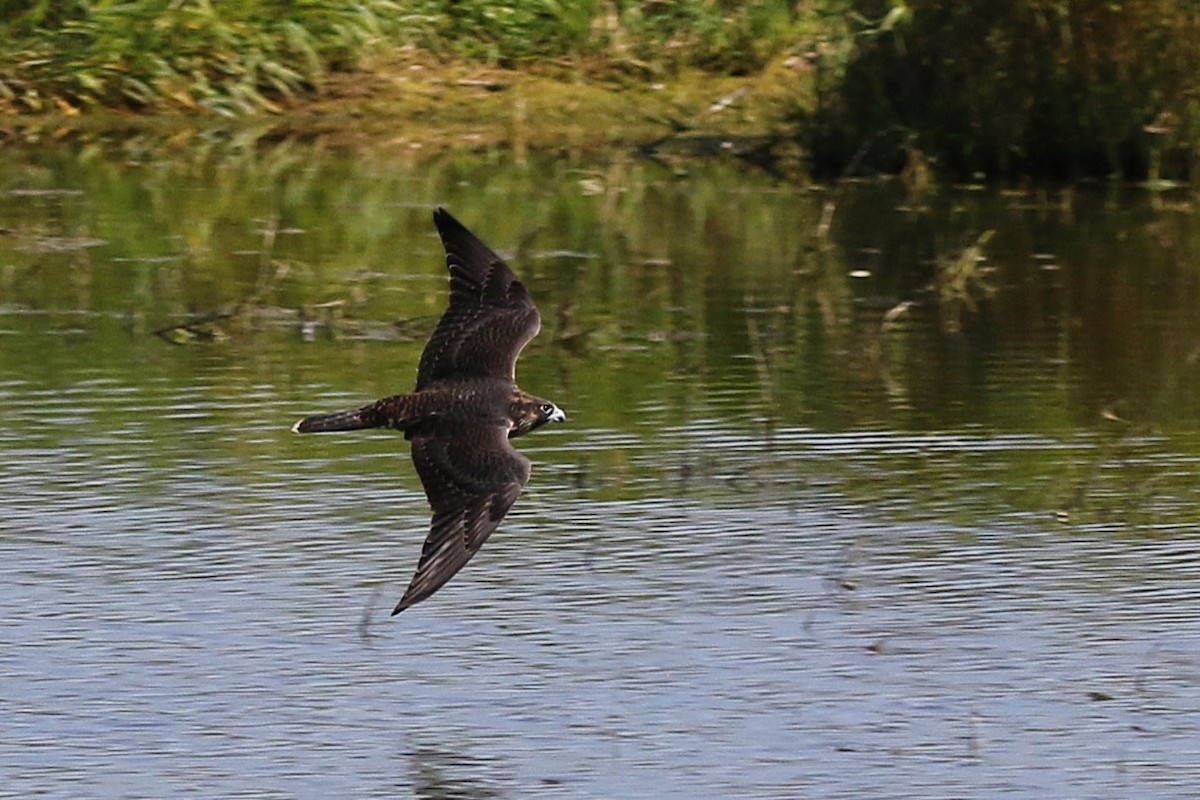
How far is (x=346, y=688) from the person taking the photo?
6926 millimetres

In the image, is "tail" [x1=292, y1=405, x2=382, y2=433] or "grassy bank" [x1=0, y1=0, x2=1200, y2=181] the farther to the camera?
"grassy bank" [x1=0, y1=0, x2=1200, y2=181]

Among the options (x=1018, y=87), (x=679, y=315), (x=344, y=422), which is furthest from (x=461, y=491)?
(x=1018, y=87)

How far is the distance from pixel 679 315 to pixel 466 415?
4.26 metres

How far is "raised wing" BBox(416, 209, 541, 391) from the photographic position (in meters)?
8.31

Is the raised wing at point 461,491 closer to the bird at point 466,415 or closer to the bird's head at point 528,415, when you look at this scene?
the bird at point 466,415

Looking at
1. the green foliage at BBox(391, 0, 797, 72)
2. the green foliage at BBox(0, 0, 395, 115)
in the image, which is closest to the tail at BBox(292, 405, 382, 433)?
the green foliage at BBox(0, 0, 395, 115)

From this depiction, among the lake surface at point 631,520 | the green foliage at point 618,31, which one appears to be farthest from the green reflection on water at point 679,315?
the green foliage at point 618,31

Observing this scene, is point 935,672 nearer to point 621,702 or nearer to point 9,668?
point 621,702

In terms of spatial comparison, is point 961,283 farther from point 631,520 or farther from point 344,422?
point 344,422

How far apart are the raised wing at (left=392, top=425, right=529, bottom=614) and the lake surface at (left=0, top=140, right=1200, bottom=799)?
0.27 m

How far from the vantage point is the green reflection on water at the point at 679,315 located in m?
9.47

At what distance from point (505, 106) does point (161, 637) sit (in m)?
11.9

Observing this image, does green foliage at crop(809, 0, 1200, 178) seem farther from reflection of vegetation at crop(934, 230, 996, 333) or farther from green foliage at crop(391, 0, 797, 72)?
reflection of vegetation at crop(934, 230, 996, 333)

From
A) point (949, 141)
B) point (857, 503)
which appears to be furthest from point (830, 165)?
point (857, 503)
